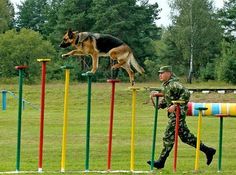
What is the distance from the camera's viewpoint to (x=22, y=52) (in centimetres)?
4594

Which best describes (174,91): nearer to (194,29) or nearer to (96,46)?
(96,46)

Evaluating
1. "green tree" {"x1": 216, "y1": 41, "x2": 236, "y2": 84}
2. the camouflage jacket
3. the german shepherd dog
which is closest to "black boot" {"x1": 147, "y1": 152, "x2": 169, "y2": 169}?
the camouflage jacket

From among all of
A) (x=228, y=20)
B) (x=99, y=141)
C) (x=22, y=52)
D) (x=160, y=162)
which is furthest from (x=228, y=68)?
(x=160, y=162)

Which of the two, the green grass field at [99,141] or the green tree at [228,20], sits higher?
the green tree at [228,20]

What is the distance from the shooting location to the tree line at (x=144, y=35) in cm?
5044

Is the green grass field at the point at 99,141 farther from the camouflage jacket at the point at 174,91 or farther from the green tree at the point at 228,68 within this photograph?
the green tree at the point at 228,68

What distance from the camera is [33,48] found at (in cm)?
4819

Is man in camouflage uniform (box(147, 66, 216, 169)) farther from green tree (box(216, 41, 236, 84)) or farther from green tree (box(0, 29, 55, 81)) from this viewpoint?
green tree (box(216, 41, 236, 84))

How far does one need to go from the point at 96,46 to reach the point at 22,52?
35914 millimetres

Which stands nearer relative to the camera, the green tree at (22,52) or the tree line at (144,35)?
the green tree at (22,52)

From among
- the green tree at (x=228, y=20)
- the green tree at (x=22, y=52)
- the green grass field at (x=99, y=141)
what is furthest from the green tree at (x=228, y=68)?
the green grass field at (x=99, y=141)

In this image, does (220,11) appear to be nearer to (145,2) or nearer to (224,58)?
(145,2)

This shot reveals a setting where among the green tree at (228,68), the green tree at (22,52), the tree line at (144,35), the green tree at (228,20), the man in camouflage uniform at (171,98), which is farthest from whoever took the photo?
the green tree at (228,20)

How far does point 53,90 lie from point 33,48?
7.95 meters
